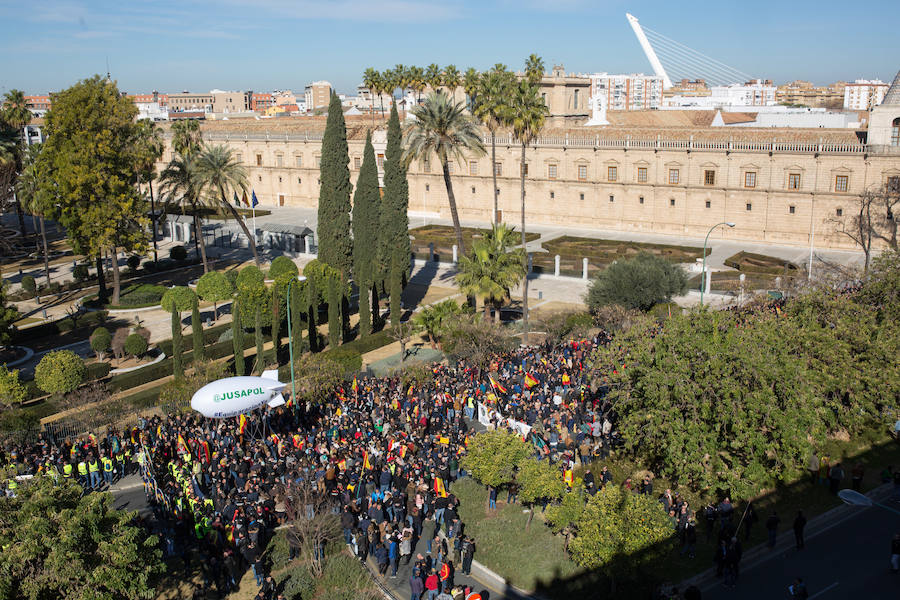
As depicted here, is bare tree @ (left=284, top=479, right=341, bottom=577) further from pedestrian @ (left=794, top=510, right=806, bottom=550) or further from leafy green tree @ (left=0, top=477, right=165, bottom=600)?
pedestrian @ (left=794, top=510, right=806, bottom=550)

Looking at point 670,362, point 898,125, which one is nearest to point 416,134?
point 670,362

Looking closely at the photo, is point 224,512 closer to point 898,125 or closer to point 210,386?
point 210,386

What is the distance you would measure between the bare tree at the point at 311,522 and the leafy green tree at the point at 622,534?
5.89 meters

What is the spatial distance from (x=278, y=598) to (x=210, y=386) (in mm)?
9032

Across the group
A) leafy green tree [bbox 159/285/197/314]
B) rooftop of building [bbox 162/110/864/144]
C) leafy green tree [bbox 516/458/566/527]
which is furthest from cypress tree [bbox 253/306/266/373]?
rooftop of building [bbox 162/110/864/144]

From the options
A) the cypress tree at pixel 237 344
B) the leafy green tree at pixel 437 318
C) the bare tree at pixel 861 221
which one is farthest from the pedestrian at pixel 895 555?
the bare tree at pixel 861 221

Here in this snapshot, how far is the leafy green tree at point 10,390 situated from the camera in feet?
91.4

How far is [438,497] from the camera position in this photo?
19.6 metres

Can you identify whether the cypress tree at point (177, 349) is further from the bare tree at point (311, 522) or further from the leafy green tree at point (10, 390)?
the bare tree at point (311, 522)

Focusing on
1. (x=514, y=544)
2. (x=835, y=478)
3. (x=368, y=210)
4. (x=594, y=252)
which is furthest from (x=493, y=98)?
(x=514, y=544)

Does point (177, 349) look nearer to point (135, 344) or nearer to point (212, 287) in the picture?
point (135, 344)

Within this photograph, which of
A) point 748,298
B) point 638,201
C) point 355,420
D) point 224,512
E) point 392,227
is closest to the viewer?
point 224,512

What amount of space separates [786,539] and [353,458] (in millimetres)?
11289

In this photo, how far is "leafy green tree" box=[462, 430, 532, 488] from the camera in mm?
19062
